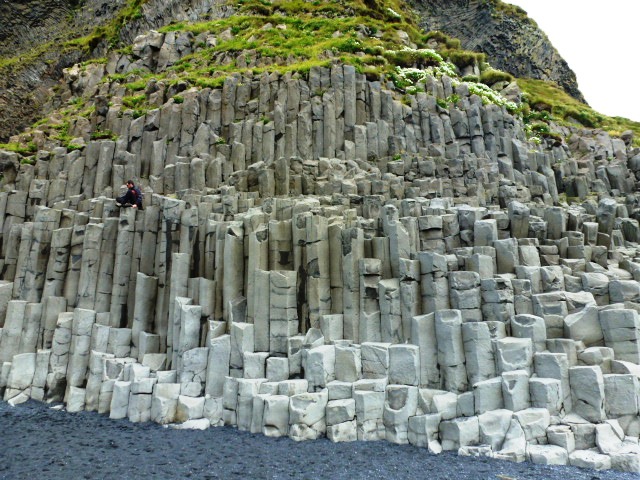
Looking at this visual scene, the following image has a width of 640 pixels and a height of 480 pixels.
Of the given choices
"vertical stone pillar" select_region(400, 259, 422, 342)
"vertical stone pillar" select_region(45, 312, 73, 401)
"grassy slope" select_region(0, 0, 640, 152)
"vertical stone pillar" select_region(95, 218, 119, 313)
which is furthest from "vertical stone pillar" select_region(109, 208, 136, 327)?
"grassy slope" select_region(0, 0, 640, 152)

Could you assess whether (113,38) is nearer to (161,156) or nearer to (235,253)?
(161,156)

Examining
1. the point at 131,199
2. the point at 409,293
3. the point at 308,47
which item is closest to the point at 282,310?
the point at 409,293

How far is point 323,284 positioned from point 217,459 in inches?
187

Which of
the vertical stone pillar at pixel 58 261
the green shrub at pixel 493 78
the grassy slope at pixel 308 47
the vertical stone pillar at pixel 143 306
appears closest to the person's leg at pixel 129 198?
the vertical stone pillar at pixel 58 261

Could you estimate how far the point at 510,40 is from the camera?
51.2 metres

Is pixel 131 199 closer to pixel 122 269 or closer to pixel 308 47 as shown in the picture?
pixel 122 269

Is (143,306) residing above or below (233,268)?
below

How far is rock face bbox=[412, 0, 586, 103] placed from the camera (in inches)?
1969

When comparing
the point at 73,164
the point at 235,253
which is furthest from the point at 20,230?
the point at 235,253

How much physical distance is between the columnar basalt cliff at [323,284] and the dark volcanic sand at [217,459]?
416 mm

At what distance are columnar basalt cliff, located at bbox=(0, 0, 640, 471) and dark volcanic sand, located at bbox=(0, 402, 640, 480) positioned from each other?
416mm

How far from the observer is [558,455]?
27.7ft

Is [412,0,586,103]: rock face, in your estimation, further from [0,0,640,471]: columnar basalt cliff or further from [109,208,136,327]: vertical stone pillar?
[109,208,136,327]: vertical stone pillar

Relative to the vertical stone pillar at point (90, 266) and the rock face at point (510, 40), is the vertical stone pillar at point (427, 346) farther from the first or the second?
the rock face at point (510, 40)
